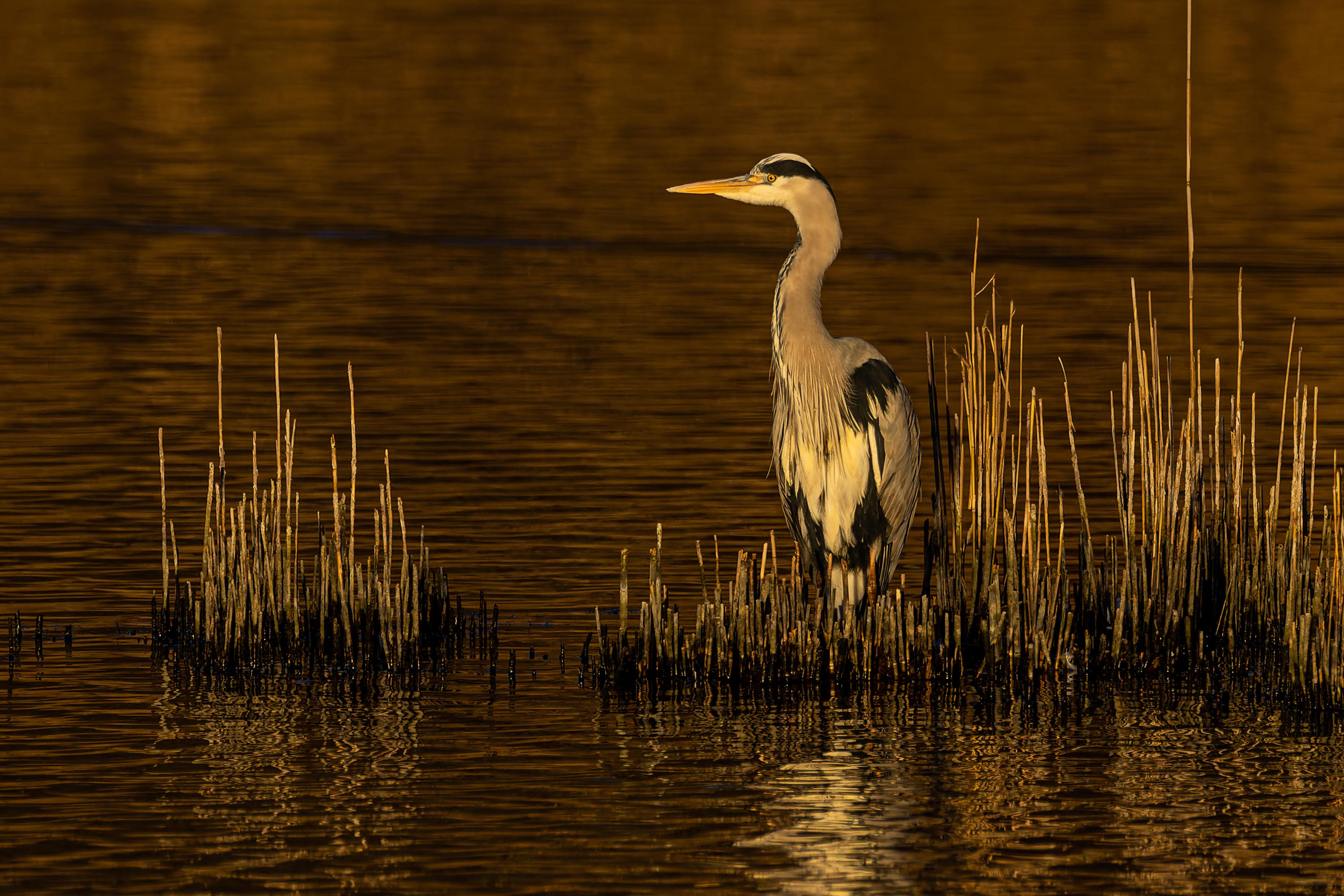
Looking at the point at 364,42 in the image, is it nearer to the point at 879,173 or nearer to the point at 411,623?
the point at 879,173

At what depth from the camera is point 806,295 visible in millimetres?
11023

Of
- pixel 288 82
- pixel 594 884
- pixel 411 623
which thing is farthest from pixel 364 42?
pixel 594 884

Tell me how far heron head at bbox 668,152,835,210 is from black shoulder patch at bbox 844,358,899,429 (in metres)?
0.73

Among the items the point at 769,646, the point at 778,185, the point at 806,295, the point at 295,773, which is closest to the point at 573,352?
the point at 778,185

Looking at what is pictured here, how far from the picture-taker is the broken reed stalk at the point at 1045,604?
10.5 metres

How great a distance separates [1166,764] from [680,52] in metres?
38.9

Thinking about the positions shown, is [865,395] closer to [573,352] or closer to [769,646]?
[769,646]

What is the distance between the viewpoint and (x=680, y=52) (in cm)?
4738

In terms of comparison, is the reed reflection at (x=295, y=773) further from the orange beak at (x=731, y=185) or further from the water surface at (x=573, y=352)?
the orange beak at (x=731, y=185)

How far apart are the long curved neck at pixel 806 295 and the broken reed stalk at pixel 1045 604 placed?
0.49m

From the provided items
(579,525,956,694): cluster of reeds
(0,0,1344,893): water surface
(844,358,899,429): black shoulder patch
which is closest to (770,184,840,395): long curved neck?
(844,358,899,429): black shoulder patch

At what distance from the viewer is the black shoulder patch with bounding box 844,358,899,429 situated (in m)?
10.9

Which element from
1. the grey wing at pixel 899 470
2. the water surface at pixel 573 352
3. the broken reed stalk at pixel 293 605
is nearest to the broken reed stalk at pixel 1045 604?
the grey wing at pixel 899 470

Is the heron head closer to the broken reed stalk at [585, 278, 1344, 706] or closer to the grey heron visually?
the grey heron
